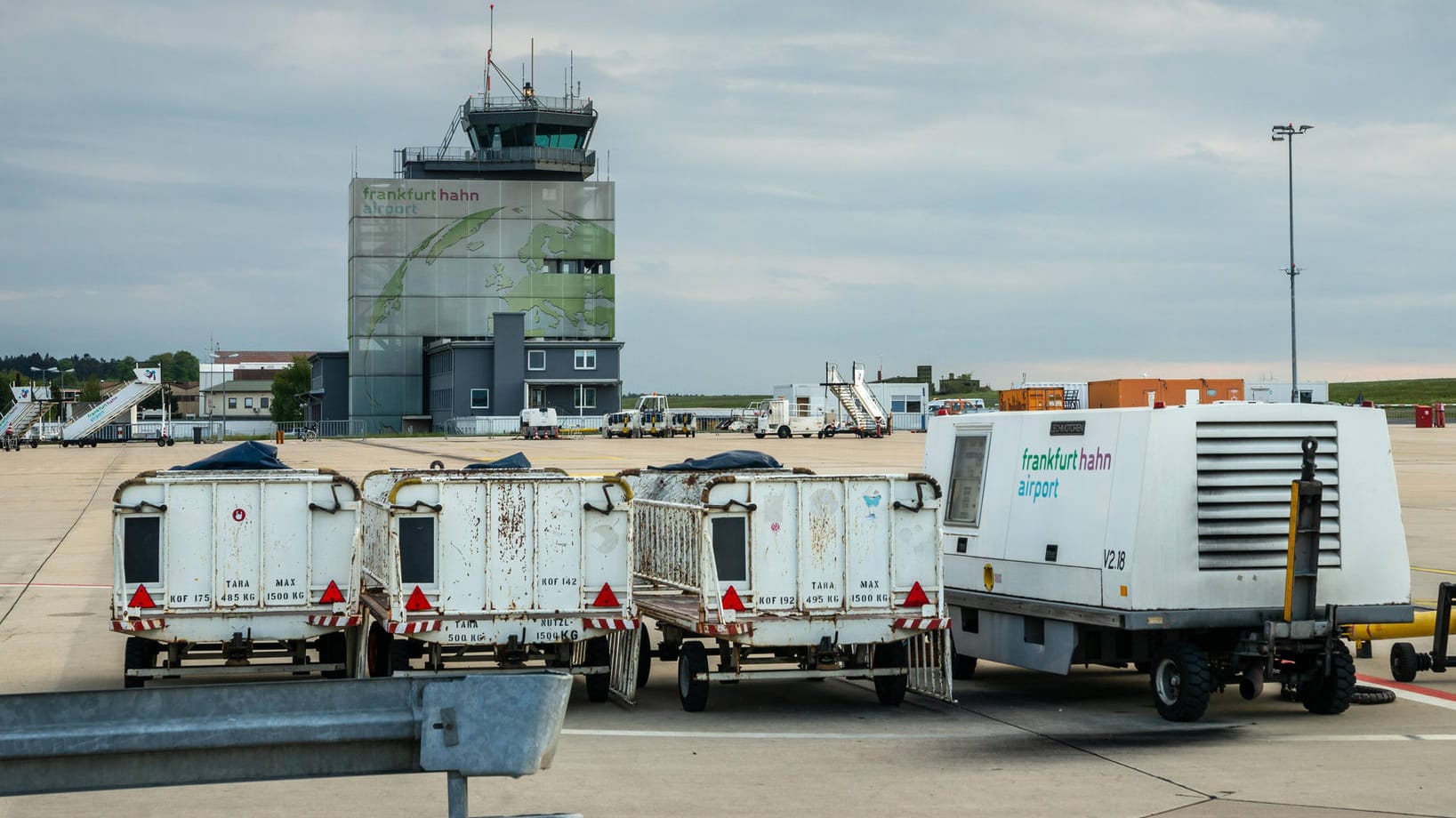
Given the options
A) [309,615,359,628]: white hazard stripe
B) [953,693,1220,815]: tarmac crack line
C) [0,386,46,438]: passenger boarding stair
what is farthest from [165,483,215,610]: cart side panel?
[0,386,46,438]: passenger boarding stair

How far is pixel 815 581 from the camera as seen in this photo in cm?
1310

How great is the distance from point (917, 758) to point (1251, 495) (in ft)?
12.2

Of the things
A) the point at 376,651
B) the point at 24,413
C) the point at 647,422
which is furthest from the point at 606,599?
the point at 24,413

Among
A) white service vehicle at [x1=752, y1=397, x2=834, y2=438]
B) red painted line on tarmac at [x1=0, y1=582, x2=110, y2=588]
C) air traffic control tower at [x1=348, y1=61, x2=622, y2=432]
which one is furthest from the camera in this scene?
air traffic control tower at [x1=348, y1=61, x2=622, y2=432]

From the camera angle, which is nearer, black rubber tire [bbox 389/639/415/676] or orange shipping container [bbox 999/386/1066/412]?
black rubber tire [bbox 389/639/415/676]

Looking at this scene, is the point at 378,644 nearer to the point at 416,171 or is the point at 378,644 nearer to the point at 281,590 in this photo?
the point at 281,590

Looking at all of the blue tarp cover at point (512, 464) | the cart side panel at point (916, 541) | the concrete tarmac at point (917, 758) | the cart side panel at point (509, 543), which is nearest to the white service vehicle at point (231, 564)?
the cart side panel at point (509, 543)

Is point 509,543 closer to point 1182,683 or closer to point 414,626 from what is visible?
point 414,626

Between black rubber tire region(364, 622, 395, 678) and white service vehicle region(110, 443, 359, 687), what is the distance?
79 centimetres

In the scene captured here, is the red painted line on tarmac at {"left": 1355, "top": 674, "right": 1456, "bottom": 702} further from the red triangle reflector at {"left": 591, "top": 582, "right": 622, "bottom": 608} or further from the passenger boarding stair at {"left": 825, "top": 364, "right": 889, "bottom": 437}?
the passenger boarding stair at {"left": 825, "top": 364, "right": 889, "bottom": 437}

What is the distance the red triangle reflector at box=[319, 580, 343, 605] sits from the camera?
535 inches

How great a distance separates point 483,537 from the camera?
1306 cm

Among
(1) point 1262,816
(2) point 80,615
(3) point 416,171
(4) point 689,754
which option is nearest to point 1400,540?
(1) point 1262,816

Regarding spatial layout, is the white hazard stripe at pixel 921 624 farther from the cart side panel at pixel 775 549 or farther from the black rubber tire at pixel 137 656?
the black rubber tire at pixel 137 656
